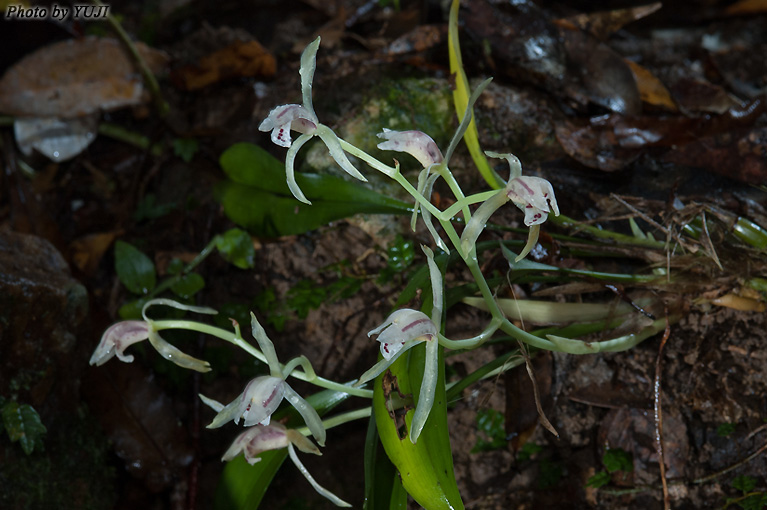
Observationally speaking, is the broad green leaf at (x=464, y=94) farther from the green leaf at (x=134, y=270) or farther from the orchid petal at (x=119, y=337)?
the green leaf at (x=134, y=270)

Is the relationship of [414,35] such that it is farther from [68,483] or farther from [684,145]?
[68,483]

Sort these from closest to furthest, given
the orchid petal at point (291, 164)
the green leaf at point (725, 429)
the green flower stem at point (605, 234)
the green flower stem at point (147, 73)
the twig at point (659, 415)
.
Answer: the orchid petal at point (291, 164) → the twig at point (659, 415) → the green leaf at point (725, 429) → the green flower stem at point (605, 234) → the green flower stem at point (147, 73)

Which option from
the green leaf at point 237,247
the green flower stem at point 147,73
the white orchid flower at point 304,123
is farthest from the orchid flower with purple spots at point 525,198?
the green flower stem at point 147,73

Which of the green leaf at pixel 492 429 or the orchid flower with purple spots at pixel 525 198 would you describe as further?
the green leaf at pixel 492 429

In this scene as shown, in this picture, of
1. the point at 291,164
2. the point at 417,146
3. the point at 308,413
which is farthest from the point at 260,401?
the point at 417,146

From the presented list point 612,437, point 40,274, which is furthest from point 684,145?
point 40,274
